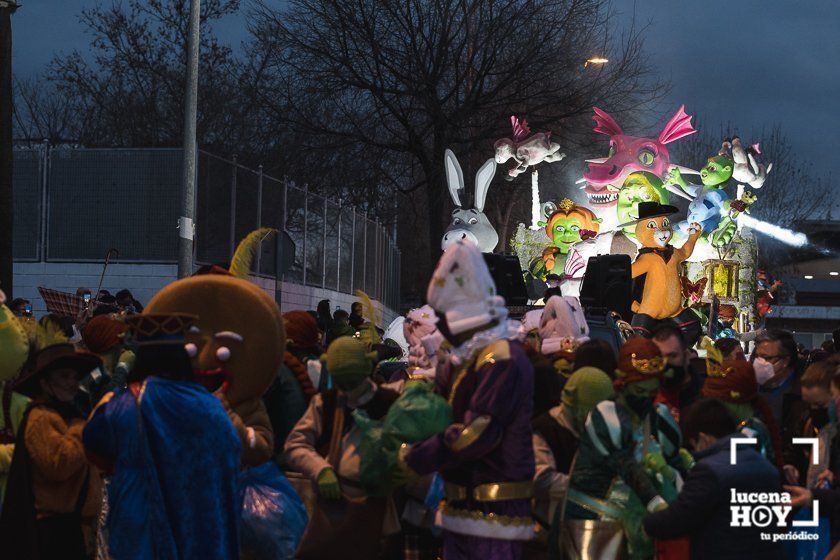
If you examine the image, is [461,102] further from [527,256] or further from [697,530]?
Answer: [697,530]

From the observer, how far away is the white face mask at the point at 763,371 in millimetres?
8492

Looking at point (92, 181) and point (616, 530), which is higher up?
point (92, 181)

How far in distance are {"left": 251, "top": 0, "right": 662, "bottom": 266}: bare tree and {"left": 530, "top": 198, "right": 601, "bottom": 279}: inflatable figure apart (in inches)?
77.9

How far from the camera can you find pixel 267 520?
630cm

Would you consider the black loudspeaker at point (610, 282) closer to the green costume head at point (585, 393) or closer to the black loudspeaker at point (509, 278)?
the black loudspeaker at point (509, 278)

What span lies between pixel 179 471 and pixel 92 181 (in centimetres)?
1680

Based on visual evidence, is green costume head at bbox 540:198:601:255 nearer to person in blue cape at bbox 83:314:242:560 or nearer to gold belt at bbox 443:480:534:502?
gold belt at bbox 443:480:534:502

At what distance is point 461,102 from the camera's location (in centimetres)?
2650

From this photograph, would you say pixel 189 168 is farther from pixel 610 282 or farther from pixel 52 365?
pixel 52 365

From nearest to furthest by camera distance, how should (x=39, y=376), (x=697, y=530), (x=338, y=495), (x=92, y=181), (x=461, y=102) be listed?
(x=697, y=530)
(x=338, y=495)
(x=39, y=376)
(x=92, y=181)
(x=461, y=102)

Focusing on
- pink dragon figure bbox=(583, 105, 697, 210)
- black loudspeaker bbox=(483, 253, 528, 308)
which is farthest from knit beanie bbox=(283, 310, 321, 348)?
pink dragon figure bbox=(583, 105, 697, 210)

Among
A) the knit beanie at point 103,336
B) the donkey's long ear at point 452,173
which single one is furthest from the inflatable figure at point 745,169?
the knit beanie at point 103,336

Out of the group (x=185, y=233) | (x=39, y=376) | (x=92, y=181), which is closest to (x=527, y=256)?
(x=92, y=181)

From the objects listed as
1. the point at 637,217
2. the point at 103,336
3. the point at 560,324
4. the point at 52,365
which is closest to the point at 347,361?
the point at 52,365
